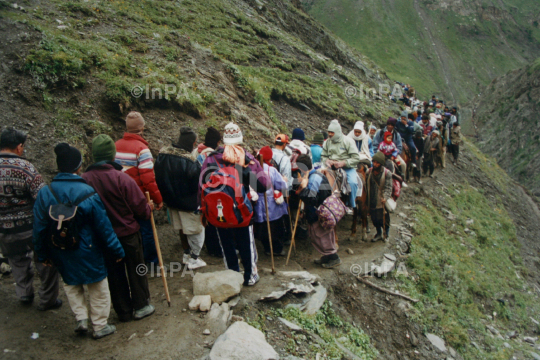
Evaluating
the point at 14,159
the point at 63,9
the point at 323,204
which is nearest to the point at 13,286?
the point at 14,159

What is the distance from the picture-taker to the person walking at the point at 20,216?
164 inches

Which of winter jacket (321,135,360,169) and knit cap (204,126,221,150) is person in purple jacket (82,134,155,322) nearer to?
knit cap (204,126,221,150)

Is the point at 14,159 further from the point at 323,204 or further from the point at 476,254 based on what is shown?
the point at 476,254

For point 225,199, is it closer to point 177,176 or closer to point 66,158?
point 177,176

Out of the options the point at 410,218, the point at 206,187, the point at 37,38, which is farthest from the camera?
the point at 410,218

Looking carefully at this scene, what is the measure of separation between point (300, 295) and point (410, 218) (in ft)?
21.5

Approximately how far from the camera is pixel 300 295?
5539 millimetres

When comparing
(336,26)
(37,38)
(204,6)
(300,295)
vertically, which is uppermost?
(336,26)

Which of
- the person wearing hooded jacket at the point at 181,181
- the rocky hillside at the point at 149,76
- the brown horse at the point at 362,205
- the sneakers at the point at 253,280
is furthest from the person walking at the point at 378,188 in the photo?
the person wearing hooded jacket at the point at 181,181

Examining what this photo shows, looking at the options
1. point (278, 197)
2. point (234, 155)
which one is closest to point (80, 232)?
point (234, 155)

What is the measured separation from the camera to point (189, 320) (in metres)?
4.43

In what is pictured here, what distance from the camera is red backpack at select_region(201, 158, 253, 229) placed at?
4.75 metres

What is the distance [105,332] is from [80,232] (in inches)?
48.3

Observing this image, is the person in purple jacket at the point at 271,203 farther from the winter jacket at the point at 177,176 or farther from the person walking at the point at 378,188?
the person walking at the point at 378,188
